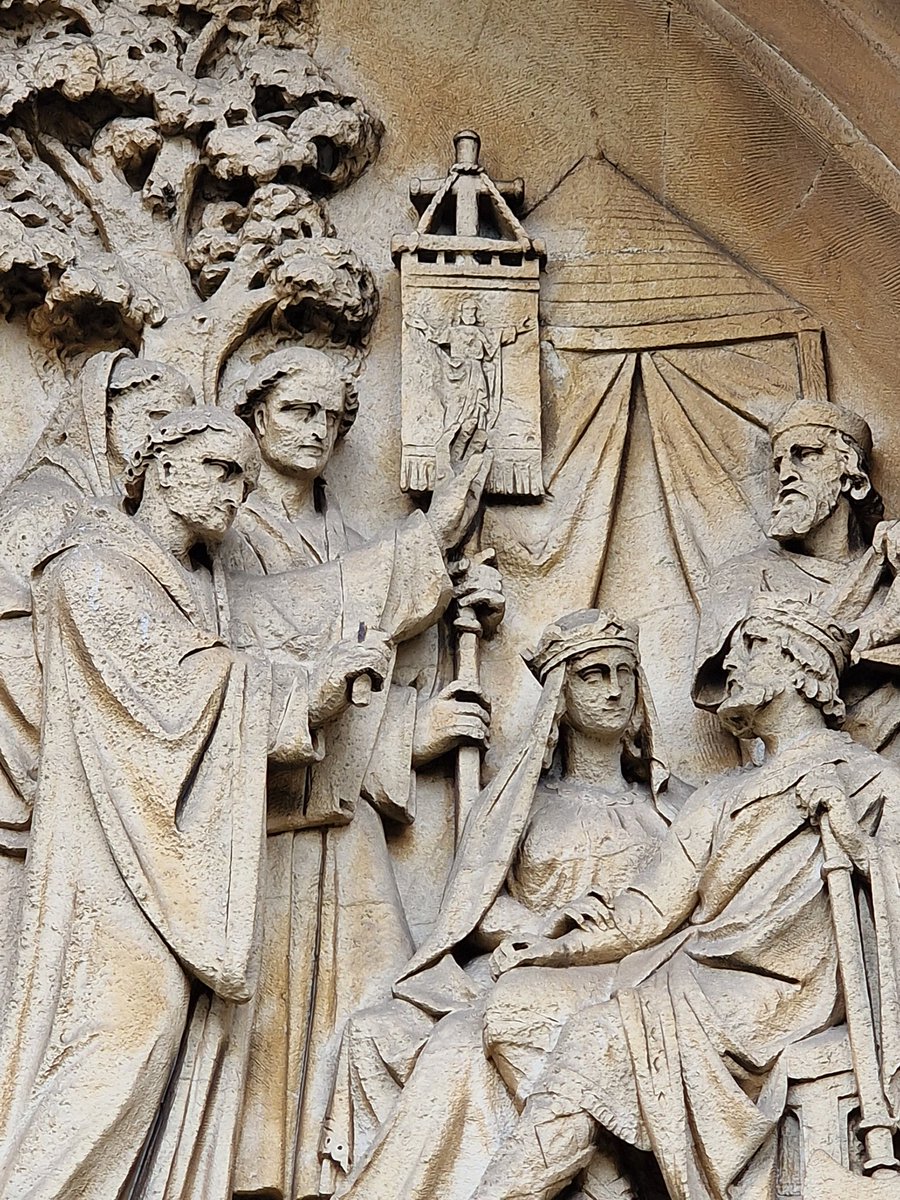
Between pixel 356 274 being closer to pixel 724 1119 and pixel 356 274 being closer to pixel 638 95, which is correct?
pixel 638 95

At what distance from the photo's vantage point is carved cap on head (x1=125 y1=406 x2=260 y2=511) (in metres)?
6.26

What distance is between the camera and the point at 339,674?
6.11 m

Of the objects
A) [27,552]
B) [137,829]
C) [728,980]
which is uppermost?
[27,552]

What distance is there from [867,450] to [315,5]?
1796 mm

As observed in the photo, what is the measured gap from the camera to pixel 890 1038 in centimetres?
575

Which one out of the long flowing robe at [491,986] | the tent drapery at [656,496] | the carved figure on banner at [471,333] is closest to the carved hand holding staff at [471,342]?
the carved figure on banner at [471,333]

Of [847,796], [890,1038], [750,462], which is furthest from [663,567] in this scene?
[890,1038]

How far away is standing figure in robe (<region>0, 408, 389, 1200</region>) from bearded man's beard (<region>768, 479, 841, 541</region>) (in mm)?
1019

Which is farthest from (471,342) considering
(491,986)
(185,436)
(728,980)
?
(728,980)

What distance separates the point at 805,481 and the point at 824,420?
0.51 feet

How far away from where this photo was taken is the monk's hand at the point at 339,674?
611cm

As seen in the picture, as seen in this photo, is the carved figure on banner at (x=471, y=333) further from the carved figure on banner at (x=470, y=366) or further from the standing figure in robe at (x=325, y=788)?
the standing figure in robe at (x=325, y=788)

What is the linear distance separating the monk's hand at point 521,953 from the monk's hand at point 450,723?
0.51 metres

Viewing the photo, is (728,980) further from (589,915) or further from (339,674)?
(339,674)
